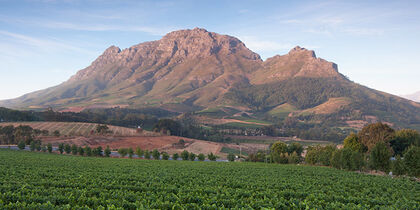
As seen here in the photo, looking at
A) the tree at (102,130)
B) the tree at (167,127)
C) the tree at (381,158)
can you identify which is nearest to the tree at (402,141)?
the tree at (381,158)

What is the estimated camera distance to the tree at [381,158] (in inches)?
2768

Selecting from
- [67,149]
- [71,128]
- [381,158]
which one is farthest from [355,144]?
[71,128]

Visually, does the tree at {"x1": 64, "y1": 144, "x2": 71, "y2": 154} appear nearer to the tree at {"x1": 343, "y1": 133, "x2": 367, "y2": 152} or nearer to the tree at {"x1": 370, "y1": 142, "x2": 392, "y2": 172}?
the tree at {"x1": 370, "y1": 142, "x2": 392, "y2": 172}

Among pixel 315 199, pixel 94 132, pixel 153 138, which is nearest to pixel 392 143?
pixel 315 199

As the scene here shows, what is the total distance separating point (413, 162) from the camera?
60.9m

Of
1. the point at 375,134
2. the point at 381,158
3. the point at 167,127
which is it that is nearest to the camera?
the point at 381,158

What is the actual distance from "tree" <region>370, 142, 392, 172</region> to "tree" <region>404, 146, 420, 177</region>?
→ 27.0 feet

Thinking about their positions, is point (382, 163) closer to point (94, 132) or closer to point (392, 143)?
point (392, 143)

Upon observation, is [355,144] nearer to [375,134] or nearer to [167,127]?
[375,134]

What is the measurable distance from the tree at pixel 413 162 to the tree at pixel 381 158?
8.23 m

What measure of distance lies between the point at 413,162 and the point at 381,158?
33.3ft

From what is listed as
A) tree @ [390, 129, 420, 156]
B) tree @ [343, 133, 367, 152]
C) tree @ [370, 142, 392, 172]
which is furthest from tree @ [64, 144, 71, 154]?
tree @ [390, 129, 420, 156]

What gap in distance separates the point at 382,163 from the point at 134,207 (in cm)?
7153

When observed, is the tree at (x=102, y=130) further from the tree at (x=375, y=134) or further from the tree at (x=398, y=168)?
the tree at (x=398, y=168)
